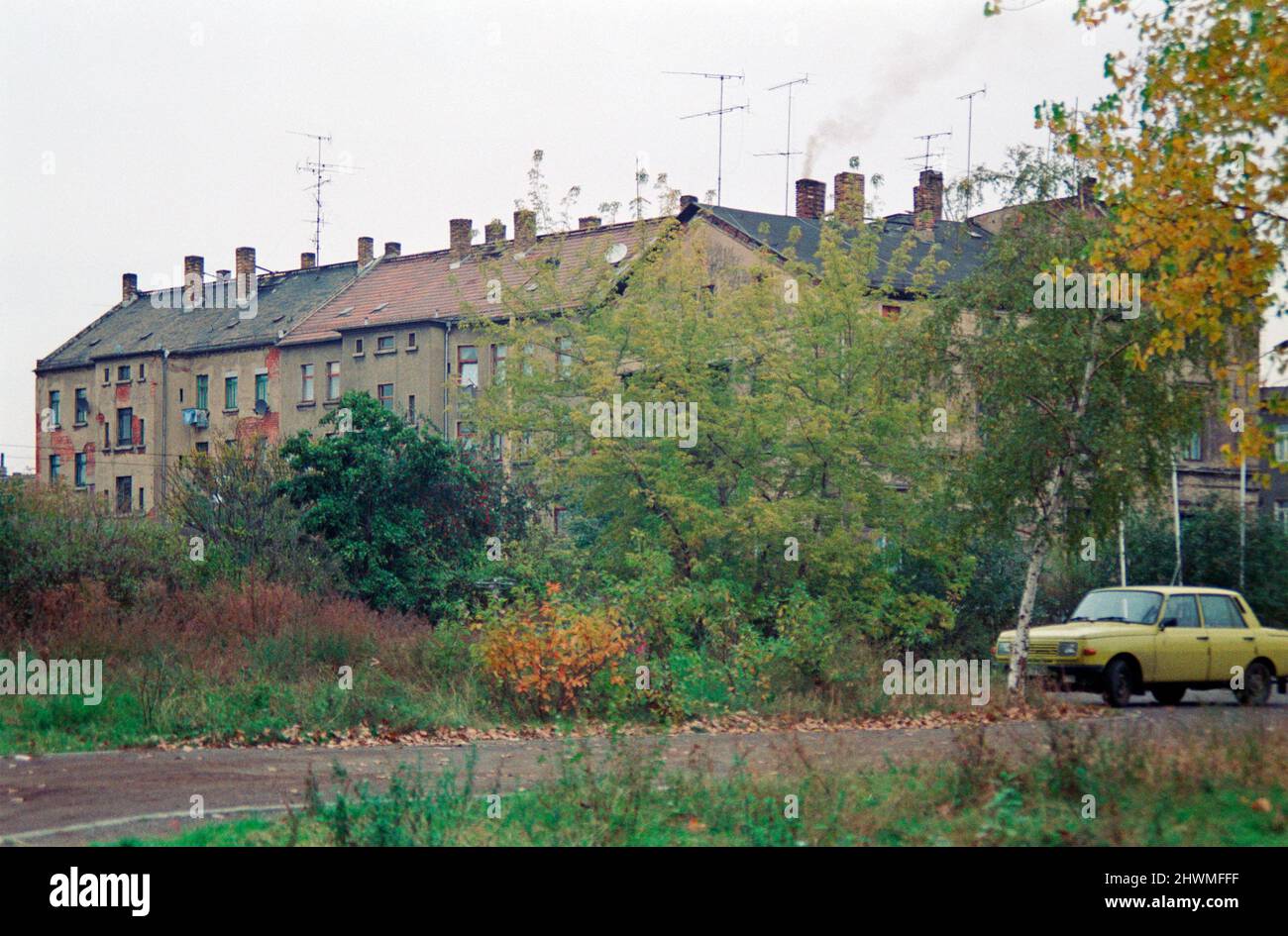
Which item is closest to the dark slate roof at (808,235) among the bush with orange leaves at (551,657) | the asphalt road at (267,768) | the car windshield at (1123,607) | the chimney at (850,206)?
the chimney at (850,206)

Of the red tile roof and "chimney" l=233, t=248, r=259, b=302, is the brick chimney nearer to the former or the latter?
the red tile roof

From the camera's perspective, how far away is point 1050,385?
25297 millimetres

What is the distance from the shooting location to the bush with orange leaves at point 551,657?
65.7ft

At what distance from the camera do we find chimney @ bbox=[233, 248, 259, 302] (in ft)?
244

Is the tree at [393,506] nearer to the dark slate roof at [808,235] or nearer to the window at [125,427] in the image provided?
the dark slate roof at [808,235]

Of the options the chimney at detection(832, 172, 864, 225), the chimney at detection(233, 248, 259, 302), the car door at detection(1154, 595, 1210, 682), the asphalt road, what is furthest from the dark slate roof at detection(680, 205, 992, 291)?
the chimney at detection(233, 248, 259, 302)

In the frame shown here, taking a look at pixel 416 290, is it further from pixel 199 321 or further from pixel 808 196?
pixel 808 196

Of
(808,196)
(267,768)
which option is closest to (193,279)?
(808,196)

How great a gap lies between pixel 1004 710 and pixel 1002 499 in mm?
4734

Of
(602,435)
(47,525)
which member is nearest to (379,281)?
(602,435)

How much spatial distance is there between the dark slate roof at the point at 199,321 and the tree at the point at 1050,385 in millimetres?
44794

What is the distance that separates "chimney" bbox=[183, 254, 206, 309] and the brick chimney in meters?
15.7
